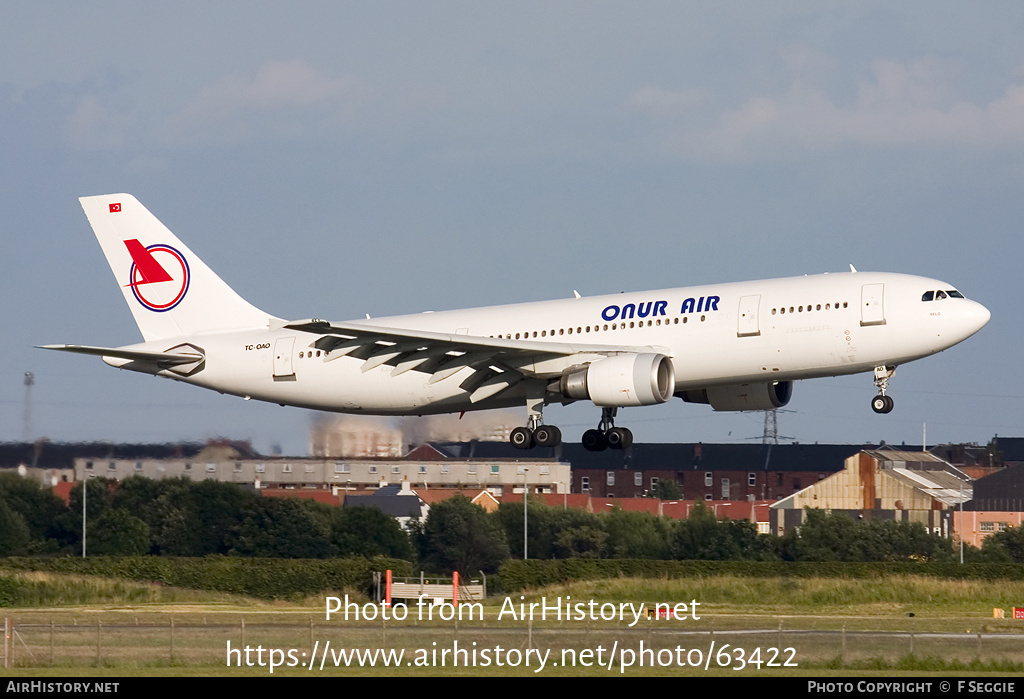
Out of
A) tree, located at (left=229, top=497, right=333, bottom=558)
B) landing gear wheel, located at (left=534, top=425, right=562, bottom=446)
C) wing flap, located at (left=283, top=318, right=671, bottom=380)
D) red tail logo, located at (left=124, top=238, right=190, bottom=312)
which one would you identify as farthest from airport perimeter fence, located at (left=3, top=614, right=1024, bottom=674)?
tree, located at (left=229, top=497, right=333, bottom=558)

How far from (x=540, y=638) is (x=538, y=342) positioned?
9.02 metres

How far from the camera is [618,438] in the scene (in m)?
44.5

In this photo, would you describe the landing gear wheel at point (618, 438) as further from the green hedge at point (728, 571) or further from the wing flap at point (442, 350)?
the green hedge at point (728, 571)

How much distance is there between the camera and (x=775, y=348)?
40.0 metres

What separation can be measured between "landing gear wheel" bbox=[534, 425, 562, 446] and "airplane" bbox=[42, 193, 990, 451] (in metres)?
0.06

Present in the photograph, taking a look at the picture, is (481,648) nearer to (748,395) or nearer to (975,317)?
(748,395)

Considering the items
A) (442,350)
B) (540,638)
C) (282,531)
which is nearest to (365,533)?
(282,531)

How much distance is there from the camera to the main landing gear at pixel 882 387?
40.5 metres

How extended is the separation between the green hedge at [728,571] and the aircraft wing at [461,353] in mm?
13772

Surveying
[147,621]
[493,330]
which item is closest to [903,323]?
[493,330]

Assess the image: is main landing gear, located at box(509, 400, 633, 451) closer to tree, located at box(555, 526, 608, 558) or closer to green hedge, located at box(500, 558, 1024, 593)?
green hedge, located at box(500, 558, 1024, 593)

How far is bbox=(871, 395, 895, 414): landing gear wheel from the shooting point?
41000 millimetres

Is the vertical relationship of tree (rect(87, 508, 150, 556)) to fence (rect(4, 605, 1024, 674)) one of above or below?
above

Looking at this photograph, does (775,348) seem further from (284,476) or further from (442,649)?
(284,476)
